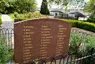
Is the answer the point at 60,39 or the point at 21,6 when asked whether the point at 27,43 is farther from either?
the point at 21,6

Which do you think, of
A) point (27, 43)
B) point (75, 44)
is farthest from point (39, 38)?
point (75, 44)

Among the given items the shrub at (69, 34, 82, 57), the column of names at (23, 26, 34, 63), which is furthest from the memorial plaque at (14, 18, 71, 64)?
the shrub at (69, 34, 82, 57)

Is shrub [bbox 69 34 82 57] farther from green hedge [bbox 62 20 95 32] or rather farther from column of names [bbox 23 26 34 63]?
green hedge [bbox 62 20 95 32]

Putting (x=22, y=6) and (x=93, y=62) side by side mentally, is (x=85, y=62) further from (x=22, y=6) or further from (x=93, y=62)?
(x=22, y=6)

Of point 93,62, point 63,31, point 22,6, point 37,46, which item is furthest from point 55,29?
point 22,6

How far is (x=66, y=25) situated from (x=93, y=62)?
5.14 ft

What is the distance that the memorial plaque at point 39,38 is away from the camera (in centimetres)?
469

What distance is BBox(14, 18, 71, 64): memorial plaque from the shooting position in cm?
469

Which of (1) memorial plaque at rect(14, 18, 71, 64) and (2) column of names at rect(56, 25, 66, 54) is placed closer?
(1) memorial plaque at rect(14, 18, 71, 64)

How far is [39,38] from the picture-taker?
4973 millimetres

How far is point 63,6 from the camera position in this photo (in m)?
21.4

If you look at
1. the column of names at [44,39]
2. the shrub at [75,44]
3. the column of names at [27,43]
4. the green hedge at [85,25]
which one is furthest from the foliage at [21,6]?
the column of names at [27,43]

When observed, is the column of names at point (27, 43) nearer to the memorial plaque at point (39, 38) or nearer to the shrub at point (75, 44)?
the memorial plaque at point (39, 38)

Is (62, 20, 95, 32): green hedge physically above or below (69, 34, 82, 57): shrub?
below
